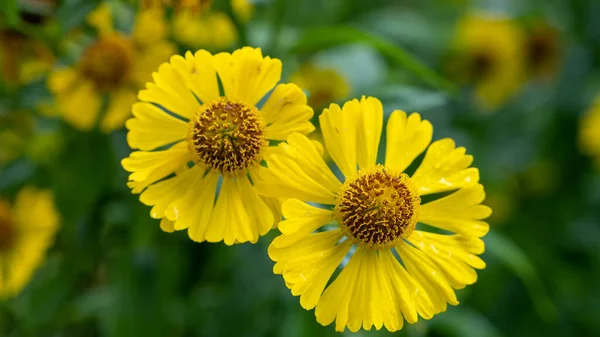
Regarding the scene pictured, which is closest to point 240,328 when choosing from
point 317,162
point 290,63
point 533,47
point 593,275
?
point 290,63

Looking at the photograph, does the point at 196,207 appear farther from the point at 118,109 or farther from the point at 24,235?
the point at 24,235

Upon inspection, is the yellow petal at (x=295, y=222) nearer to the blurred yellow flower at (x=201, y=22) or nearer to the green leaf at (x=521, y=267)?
the blurred yellow flower at (x=201, y=22)

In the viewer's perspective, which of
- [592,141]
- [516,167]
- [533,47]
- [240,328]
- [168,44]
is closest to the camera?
[168,44]

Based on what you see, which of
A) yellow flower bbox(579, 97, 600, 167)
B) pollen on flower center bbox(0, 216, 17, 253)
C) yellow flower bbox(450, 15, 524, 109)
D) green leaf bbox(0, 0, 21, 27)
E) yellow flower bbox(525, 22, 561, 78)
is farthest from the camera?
yellow flower bbox(525, 22, 561, 78)

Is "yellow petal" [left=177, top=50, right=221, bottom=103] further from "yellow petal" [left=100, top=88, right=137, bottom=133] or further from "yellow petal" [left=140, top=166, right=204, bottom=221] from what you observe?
"yellow petal" [left=100, top=88, right=137, bottom=133]

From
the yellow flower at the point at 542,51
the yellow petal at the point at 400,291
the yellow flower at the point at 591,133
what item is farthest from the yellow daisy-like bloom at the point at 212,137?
the yellow flower at the point at 542,51

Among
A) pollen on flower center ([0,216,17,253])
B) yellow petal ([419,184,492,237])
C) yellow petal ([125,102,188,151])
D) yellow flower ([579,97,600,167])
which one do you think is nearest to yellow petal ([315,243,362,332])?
yellow petal ([419,184,492,237])

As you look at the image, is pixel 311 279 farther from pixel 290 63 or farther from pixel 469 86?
pixel 469 86
